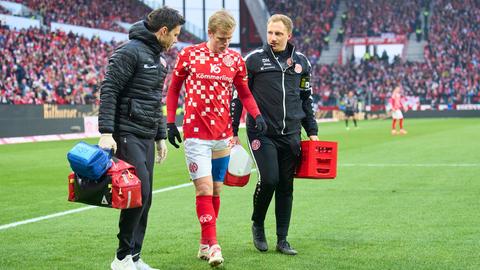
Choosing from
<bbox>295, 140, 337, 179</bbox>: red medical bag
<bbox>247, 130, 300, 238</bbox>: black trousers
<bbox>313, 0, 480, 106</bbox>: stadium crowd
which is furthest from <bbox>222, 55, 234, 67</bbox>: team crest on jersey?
<bbox>313, 0, 480, 106</bbox>: stadium crowd

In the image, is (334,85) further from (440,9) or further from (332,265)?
(332,265)

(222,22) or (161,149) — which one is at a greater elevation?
(222,22)

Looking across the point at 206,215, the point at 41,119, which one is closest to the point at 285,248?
the point at 206,215

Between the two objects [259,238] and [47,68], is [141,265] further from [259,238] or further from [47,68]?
[47,68]

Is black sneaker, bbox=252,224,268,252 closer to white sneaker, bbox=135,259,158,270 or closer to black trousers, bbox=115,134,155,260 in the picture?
white sneaker, bbox=135,259,158,270

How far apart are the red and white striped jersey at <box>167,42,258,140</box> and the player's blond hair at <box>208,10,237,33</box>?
0.79ft

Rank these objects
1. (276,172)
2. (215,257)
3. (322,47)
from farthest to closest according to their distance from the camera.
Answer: (322,47), (276,172), (215,257)

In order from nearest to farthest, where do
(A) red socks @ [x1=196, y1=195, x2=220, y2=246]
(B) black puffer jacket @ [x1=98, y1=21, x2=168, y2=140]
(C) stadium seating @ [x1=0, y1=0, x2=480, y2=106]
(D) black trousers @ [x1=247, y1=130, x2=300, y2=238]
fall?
(B) black puffer jacket @ [x1=98, y1=21, x2=168, y2=140]
(A) red socks @ [x1=196, y1=195, x2=220, y2=246]
(D) black trousers @ [x1=247, y1=130, x2=300, y2=238]
(C) stadium seating @ [x1=0, y1=0, x2=480, y2=106]

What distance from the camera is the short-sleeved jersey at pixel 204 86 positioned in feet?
23.1

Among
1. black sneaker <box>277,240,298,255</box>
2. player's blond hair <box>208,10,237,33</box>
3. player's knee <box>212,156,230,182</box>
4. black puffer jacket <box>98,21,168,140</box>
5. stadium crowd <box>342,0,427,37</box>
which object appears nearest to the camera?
black puffer jacket <box>98,21,168,140</box>

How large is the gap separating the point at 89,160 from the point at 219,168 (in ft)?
5.87

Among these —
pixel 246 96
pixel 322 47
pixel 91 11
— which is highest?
pixel 91 11

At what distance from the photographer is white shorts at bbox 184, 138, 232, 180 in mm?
7043

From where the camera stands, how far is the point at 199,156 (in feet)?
A: 23.1
